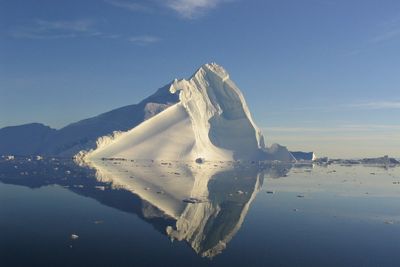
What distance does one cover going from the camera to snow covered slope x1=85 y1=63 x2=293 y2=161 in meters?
83.4

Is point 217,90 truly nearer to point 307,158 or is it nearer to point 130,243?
point 307,158

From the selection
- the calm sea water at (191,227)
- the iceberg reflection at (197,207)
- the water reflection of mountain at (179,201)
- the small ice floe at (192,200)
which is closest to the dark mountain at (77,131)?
the water reflection of mountain at (179,201)

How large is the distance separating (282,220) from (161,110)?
66125mm

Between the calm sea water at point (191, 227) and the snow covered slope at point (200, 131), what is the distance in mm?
44499

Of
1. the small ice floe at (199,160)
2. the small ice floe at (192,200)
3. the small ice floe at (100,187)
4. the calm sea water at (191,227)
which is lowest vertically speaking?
the calm sea water at (191,227)

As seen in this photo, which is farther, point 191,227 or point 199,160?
point 199,160

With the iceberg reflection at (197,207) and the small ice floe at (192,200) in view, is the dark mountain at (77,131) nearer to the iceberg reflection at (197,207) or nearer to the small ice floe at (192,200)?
the iceberg reflection at (197,207)

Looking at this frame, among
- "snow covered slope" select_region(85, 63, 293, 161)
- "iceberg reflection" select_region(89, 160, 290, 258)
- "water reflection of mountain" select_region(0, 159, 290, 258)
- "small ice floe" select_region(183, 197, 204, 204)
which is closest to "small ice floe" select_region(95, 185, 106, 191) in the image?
"water reflection of mountain" select_region(0, 159, 290, 258)

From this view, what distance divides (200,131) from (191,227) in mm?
71037

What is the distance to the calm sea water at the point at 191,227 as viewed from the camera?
16.6 metres

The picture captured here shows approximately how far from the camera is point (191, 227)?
72.9ft

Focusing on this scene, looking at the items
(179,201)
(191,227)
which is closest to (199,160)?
(179,201)

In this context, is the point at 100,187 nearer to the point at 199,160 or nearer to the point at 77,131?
the point at 199,160

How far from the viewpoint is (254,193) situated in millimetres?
37594
